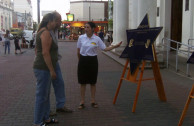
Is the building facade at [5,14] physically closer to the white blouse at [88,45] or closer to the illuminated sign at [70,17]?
the illuminated sign at [70,17]

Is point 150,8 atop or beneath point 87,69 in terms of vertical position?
atop

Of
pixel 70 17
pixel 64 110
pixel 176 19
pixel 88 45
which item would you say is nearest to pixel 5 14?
pixel 70 17

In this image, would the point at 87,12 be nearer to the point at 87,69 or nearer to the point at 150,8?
the point at 150,8

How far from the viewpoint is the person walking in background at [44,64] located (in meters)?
4.24

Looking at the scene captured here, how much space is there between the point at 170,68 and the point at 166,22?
7695 millimetres

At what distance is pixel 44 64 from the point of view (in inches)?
171

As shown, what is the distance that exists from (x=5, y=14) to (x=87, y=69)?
101m

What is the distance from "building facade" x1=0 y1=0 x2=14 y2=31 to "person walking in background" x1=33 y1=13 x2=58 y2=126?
91.5 meters

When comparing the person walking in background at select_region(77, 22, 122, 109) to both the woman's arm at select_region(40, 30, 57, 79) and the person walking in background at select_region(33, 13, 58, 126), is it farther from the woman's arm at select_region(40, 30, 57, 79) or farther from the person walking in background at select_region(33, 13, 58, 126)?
the woman's arm at select_region(40, 30, 57, 79)

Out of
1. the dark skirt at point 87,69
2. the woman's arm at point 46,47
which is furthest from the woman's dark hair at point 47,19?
the dark skirt at point 87,69

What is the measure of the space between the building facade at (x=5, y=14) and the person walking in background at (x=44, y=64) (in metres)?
91.5

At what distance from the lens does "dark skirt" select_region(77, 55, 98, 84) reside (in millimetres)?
5758

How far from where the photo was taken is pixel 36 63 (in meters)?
4.40

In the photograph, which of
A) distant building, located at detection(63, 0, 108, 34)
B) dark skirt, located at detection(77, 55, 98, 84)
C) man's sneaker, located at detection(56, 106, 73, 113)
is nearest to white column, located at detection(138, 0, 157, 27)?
dark skirt, located at detection(77, 55, 98, 84)
